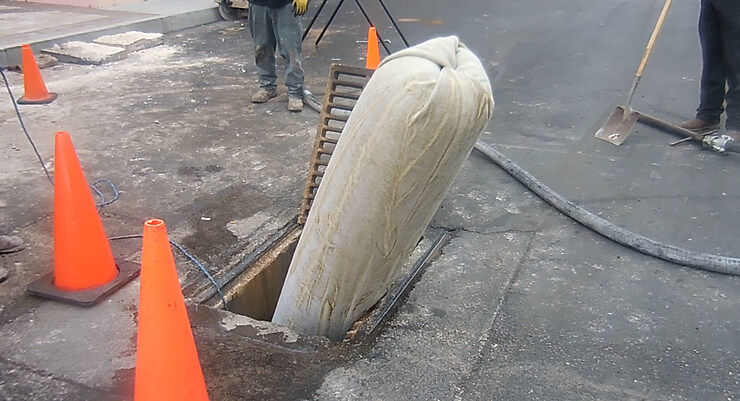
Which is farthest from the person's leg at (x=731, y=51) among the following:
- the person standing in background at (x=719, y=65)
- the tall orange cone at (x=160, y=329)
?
the tall orange cone at (x=160, y=329)

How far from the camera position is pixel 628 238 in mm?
3240

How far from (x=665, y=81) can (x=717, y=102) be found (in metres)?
1.53

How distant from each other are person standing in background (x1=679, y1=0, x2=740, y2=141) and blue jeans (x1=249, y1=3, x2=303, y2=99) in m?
3.29

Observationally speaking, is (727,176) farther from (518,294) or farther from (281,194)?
(281,194)

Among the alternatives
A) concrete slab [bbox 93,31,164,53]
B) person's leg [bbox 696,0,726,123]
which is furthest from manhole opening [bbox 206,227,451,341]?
concrete slab [bbox 93,31,164,53]

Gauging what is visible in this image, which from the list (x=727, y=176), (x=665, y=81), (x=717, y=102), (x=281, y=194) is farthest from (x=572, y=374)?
(x=665, y=81)

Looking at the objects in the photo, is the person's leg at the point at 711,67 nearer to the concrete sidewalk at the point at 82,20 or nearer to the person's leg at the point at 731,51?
the person's leg at the point at 731,51

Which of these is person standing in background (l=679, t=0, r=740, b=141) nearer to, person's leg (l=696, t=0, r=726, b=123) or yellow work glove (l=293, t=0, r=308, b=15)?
person's leg (l=696, t=0, r=726, b=123)

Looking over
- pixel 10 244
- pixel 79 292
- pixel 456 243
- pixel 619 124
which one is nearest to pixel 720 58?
pixel 619 124

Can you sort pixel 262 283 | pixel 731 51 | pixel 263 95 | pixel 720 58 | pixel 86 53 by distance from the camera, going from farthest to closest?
→ pixel 86 53
pixel 263 95
pixel 720 58
pixel 731 51
pixel 262 283

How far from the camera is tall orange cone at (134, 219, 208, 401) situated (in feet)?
6.37

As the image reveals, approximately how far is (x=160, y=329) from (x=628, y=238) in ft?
7.95

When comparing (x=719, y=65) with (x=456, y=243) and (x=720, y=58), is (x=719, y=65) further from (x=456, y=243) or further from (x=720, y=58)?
(x=456, y=243)

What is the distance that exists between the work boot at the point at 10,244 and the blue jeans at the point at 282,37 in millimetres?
2877
